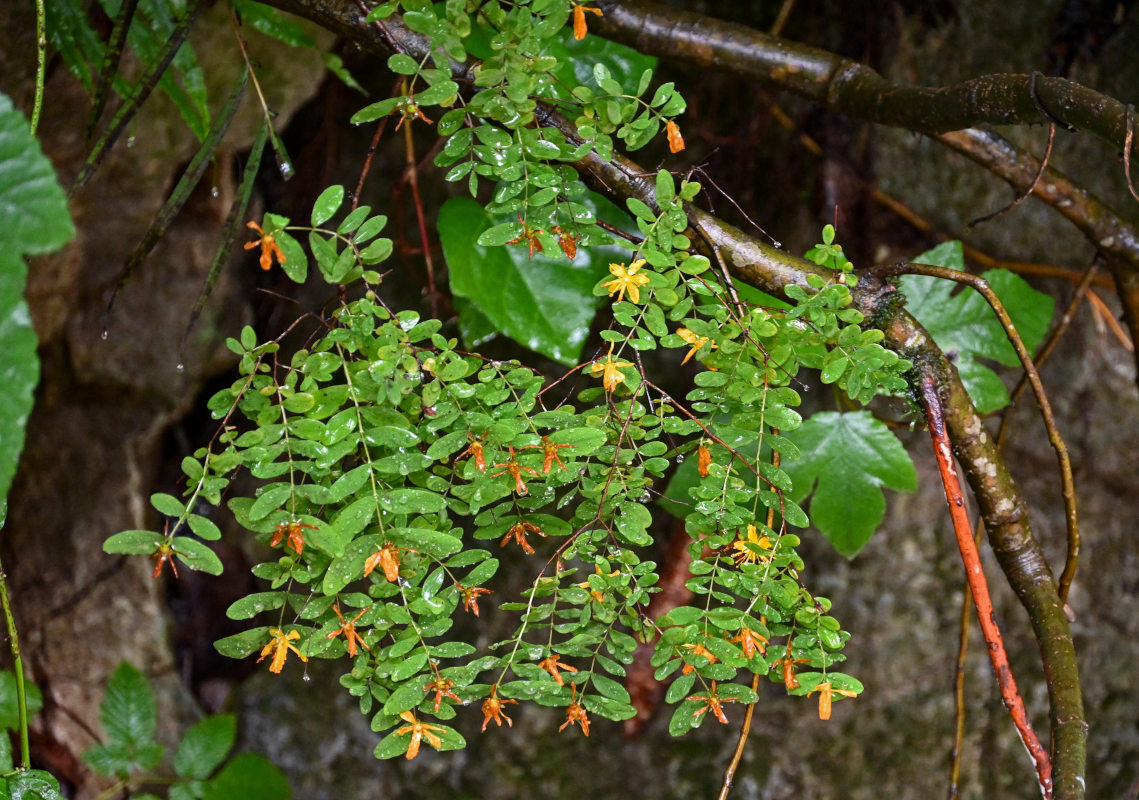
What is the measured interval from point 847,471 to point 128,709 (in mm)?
1400

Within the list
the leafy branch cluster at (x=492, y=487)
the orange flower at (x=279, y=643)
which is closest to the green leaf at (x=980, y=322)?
the leafy branch cluster at (x=492, y=487)

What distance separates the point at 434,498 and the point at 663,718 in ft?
3.84

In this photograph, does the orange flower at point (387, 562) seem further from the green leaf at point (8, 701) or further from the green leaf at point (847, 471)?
the green leaf at point (8, 701)

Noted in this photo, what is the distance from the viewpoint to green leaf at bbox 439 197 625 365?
1202 millimetres

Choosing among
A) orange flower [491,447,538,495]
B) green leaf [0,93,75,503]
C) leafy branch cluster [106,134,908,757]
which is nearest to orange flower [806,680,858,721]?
leafy branch cluster [106,134,908,757]

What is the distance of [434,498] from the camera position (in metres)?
0.73

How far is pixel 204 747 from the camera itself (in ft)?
5.16

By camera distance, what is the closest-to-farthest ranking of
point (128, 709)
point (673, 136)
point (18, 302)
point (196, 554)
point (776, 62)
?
point (18, 302)
point (196, 554)
point (673, 136)
point (776, 62)
point (128, 709)

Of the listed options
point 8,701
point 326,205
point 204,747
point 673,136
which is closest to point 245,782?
point 204,747

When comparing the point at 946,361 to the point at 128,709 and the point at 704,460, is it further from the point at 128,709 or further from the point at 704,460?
the point at 128,709

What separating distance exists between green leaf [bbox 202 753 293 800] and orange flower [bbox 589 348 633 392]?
1.26m

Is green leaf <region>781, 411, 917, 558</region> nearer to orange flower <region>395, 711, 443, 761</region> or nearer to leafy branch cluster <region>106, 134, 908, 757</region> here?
leafy branch cluster <region>106, 134, 908, 757</region>

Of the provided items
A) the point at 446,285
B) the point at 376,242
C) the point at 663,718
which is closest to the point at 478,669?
the point at 376,242

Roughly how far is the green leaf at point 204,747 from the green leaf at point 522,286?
1.01 m
